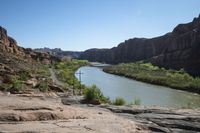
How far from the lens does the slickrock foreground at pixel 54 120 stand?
44.7 ft

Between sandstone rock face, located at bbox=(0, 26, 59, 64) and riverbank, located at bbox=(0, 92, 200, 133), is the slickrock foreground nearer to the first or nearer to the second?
riverbank, located at bbox=(0, 92, 200, 133)

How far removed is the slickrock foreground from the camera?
13609 mm

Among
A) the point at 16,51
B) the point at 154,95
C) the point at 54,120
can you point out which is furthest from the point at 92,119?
the point at 16,51

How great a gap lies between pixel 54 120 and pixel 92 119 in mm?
2132

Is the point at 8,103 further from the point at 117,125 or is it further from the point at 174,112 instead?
the point at 174,112

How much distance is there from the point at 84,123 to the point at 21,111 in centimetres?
311

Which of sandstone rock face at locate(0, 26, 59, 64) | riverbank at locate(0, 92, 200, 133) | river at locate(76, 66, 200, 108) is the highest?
sandstone rock face at locate(0, 26, 59, 64)

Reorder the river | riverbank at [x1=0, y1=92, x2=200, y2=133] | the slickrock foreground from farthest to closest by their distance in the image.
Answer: the river
riverbank at [x1=0, y1=92, x2=200, y2=133]
the slickrock foreground

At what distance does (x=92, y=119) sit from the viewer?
54.3 feet

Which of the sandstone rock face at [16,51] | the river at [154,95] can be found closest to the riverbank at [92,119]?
the river at [154,95]

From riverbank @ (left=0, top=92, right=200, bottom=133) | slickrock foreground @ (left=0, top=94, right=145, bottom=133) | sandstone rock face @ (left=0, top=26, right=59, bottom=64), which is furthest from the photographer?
sandstone rock face @ (left=0, top=26, right=59, bottom=64)

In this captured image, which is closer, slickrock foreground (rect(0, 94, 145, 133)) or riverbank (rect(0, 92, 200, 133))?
slickrock foreground (rect(0, 94, 145, 133))

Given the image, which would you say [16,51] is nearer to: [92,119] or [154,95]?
[154,95]

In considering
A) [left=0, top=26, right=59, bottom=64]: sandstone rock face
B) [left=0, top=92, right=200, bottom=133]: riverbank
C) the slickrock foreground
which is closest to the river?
[left=0, top=92, right=200, bottom=133]: riverbank
